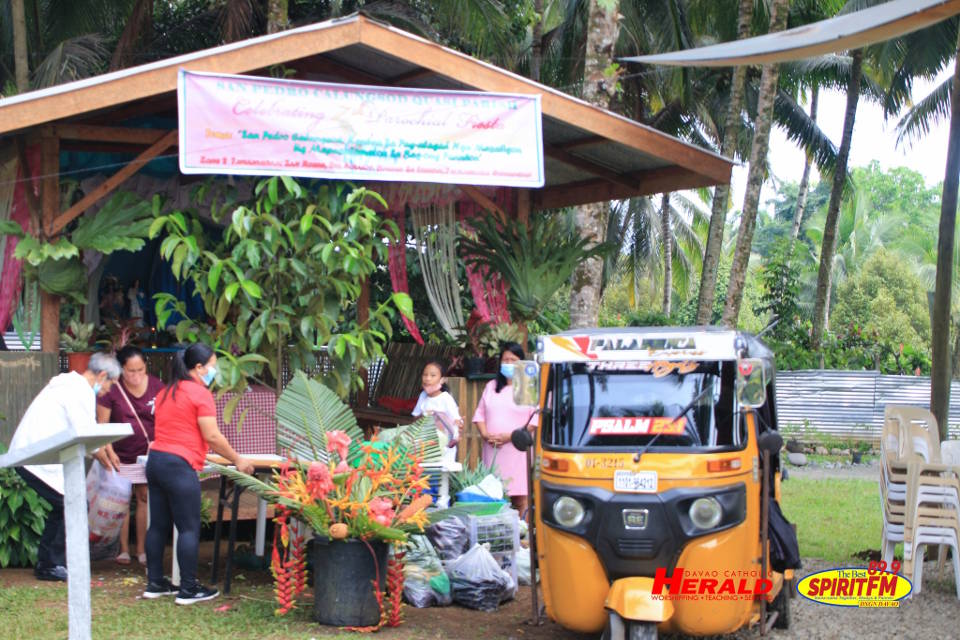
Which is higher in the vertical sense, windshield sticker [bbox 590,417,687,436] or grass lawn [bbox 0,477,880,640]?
windshield sticker [bbox 590,417,687,436]

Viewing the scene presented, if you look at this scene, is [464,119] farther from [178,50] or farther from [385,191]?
[178,50]

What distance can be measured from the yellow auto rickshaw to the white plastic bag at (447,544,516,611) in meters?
1.11

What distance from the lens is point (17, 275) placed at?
9.54 m

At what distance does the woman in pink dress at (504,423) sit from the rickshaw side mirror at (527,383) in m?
2.43

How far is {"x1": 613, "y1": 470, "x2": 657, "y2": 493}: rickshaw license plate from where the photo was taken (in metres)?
6.21

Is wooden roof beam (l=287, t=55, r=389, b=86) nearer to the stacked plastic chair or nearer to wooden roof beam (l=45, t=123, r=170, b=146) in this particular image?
wooden roof beam (l=45, t=123, r=170, b=146)

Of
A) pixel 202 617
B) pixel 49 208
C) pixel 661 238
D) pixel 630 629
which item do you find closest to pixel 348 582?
pixel 202 617

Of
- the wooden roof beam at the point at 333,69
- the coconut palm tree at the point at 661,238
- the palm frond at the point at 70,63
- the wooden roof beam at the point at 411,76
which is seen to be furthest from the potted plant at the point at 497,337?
the coconut palm tree at the point at 661,238

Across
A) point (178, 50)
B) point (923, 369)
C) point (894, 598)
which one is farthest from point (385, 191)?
point (923, 369)

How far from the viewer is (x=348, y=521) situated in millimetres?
7012

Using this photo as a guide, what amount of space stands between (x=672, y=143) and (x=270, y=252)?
Answer: 419cm

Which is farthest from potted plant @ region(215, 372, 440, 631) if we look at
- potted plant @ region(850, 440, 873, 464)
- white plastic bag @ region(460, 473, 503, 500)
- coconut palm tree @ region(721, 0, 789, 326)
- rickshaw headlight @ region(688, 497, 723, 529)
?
potted plant @ region(850, 440, 873, 464)

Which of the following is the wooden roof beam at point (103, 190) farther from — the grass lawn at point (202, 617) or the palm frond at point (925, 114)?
the palm frond at point (925, 114)

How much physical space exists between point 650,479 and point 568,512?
518 millimetres
